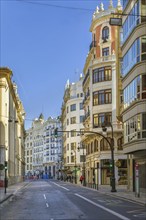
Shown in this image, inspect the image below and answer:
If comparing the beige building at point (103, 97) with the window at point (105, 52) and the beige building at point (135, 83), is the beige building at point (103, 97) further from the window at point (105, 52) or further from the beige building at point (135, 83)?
the beige building at point (135, 83)

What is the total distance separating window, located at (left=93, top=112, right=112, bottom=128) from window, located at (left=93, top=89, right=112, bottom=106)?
185 cm

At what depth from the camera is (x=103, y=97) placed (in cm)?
7550

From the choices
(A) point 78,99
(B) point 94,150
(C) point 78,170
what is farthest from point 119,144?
(A) point 78,99

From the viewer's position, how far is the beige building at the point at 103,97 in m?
73.2

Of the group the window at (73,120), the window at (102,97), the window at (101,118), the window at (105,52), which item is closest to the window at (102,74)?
the window at (102,97)

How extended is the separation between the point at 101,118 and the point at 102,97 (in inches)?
127

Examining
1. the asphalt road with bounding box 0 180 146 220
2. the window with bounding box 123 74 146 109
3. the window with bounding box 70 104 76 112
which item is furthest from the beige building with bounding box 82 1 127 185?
the window with bounding box 70 104 76 112

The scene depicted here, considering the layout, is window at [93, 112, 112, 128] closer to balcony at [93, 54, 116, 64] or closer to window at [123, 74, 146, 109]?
balcony at [93, 54, 116, 64]

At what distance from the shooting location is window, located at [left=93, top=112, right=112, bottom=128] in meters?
74.2

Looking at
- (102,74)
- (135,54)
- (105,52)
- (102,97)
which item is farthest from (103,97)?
(135,54)

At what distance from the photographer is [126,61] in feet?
153

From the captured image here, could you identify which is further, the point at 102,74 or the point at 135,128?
the point at 102,74

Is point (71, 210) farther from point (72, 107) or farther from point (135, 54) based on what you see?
point (72, 107)

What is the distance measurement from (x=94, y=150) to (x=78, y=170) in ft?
135
